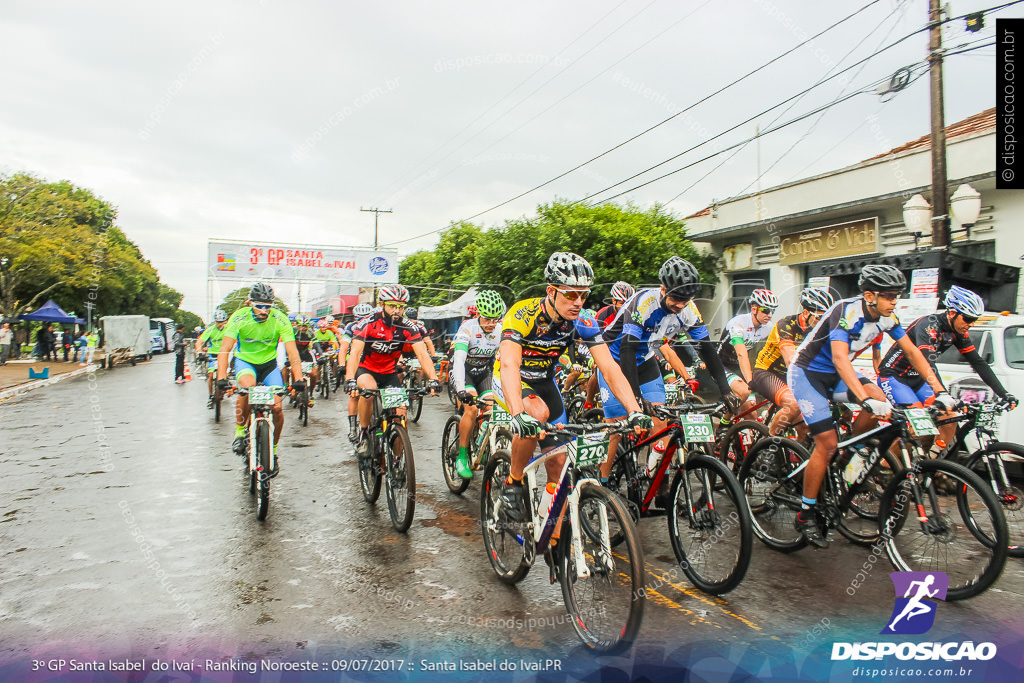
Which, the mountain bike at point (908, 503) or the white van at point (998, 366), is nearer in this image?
the mountain bike at point (908, 503)

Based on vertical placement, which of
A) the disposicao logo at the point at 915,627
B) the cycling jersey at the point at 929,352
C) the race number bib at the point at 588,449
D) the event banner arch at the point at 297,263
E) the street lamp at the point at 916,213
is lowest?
the disposicao logo at the point at 915,627

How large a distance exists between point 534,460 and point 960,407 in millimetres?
3874

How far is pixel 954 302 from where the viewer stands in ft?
18.8

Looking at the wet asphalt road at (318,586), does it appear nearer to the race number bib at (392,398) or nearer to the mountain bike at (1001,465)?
the mountain bike at (1001,465)

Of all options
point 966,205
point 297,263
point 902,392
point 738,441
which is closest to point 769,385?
point 738,441

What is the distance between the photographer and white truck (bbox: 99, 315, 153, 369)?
1409 inches

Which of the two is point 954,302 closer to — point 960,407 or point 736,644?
point 960,407

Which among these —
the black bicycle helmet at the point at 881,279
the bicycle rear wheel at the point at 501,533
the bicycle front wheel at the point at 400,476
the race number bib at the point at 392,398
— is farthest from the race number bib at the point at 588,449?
the race number bib at the point at 392,398

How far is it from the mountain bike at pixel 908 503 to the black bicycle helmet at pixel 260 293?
208 inches

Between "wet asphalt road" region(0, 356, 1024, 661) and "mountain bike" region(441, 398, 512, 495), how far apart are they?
0.60ft

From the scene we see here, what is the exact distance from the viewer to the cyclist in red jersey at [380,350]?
6371 millimetres

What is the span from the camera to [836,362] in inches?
184

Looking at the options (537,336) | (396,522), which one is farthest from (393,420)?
(537,336)

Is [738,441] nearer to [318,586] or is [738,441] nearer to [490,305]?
[490,305]
